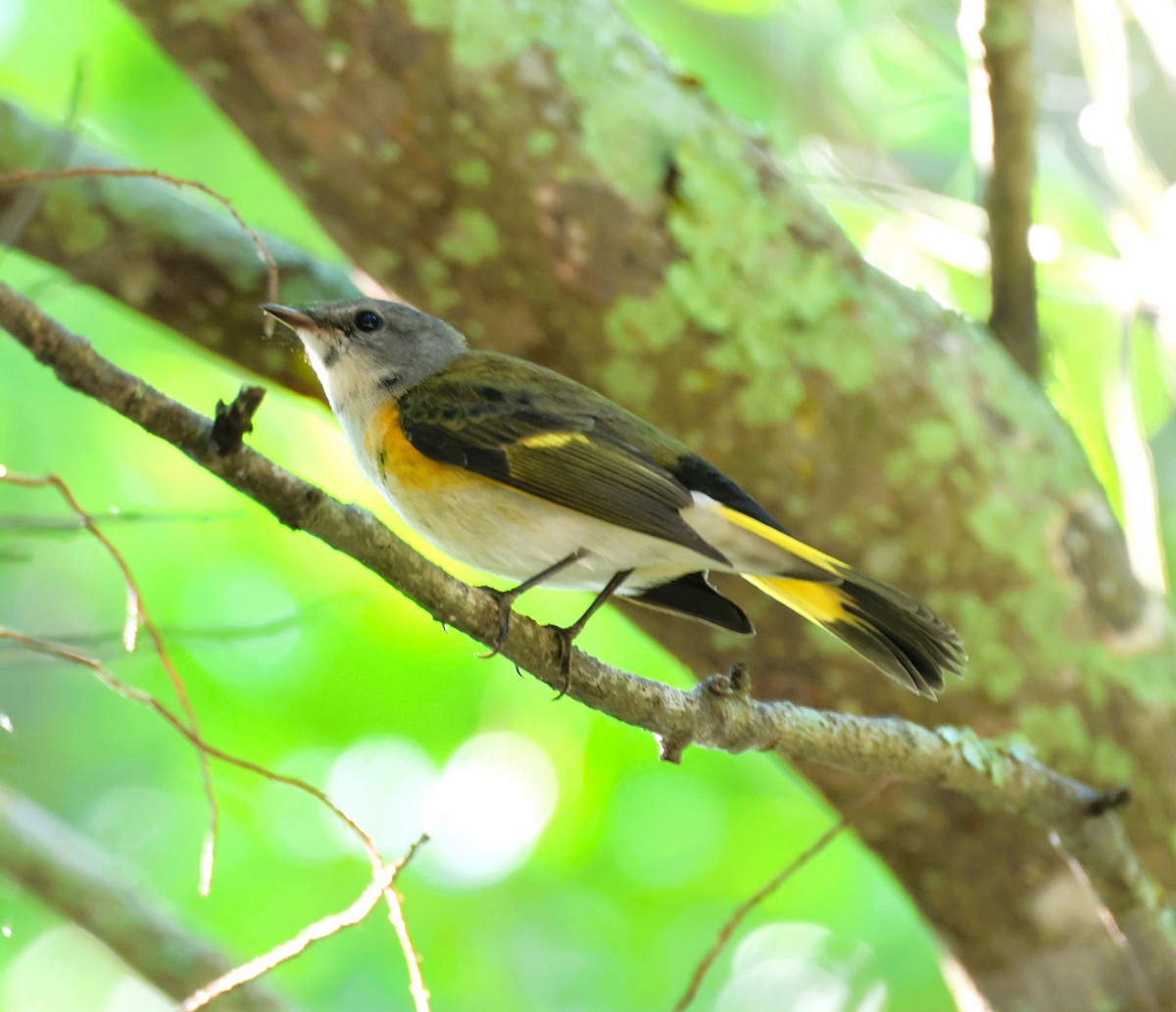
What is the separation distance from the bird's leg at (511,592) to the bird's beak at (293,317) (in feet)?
2.67

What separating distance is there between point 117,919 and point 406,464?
1417mm

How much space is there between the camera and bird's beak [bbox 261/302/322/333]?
260cm

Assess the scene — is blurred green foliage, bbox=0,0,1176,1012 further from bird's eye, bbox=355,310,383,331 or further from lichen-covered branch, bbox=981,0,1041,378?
bird's eye, bbox=355,310,383,331

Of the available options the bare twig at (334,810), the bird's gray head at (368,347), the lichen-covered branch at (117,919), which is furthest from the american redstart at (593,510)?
the lichen-covered branch at (117,919)

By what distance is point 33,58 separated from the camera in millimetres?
5273

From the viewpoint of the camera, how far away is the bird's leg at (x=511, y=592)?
1.89m

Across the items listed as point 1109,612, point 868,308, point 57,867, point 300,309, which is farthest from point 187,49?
point 1109,612

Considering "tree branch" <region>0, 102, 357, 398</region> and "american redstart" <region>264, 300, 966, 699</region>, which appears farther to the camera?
"tree branch" <region>0, 102, 357, 398</region>

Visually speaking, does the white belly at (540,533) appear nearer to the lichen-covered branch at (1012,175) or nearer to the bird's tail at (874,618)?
the bird's tail at (874,618)

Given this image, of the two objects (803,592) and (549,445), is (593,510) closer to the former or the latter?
(549,445)

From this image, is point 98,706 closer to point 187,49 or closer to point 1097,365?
point 187,49

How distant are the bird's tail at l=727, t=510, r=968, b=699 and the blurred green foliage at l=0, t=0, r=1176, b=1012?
2416 mm

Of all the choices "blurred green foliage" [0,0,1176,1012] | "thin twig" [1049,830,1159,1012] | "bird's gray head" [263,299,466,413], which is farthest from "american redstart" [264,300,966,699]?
"blurred green foliage" [0,0,1176,1012]

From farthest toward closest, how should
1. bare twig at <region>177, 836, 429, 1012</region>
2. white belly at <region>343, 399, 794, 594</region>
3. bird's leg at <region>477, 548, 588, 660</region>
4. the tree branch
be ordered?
the tree branch → white belly at <region>343, 399, 794, 594</region> → bird's leg at <region>477, 548, 588, 660</region> → bare twig at <region>177, 836, 429, 1012</region>
